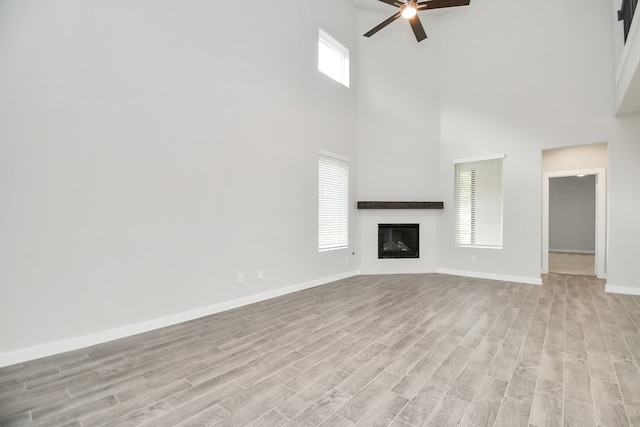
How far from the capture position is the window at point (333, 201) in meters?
5.48

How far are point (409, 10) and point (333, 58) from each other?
7.50 feet

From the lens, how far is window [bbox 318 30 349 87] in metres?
5.68

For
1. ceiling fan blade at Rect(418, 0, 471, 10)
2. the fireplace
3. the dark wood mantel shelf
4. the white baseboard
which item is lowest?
the white baseboard

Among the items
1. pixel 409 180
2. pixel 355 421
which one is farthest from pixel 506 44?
pixel 355 421

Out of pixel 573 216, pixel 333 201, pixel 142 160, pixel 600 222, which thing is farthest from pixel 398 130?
pixel 573 216

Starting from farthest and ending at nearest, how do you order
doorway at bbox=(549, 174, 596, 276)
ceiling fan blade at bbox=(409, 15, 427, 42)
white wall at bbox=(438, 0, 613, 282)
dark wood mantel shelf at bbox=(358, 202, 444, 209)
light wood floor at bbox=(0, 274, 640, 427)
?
doorway at bbox=(549, 174, 596, 276) < dark wood mantel shelf at bbox=(358, 202, 444, 209) < white wall at bbox=(438, 0, 613, 282) < ceiling fan blade at bbox=(409, 15, 427, 42) < light wood floor at bbox=(0, 274, 640, 427)

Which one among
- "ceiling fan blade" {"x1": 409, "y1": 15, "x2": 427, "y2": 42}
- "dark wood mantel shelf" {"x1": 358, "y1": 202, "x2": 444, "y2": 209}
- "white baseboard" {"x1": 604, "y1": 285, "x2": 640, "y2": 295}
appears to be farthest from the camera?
"dark wood mantel shelf" {"x1": 358, "y1": 202, "x2": 444, "y2": 209}

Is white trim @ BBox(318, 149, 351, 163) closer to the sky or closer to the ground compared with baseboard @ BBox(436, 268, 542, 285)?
closer to the sky

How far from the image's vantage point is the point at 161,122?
326 centimetres

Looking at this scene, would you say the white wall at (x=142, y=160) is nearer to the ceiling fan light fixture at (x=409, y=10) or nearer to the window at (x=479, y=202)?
the ceiling fan light fixture at (x=409, y=10)

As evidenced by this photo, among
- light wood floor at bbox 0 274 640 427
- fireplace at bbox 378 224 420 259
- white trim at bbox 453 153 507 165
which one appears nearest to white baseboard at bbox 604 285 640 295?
light wood floor at bbox 0 274 640 427

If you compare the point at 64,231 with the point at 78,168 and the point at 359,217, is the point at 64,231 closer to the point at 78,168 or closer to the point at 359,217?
the point at 78,168

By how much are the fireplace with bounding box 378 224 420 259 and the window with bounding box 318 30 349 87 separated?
320 centimetres

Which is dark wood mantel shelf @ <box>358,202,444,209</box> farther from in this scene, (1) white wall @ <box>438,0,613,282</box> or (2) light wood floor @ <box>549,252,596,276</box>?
(2) light wood floor @ <box>549,252,596,276</box>
